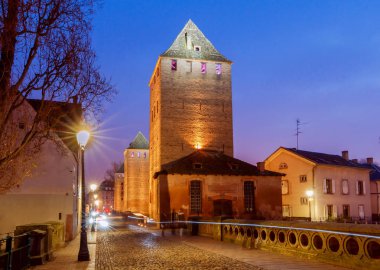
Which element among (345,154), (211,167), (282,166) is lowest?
(211,167)

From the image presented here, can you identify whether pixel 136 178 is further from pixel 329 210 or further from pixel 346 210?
pixel 329 210

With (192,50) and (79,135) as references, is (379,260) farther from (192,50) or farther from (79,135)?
(192,50)

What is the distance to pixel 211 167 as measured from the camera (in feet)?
116

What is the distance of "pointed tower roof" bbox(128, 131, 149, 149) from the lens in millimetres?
77744

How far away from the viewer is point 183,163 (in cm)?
3491

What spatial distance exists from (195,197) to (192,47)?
59.3ft

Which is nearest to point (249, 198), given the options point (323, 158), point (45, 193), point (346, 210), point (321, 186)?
point (321, 186)

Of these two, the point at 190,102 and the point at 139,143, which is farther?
the point at 139,143

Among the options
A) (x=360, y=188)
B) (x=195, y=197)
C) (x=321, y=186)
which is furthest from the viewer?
(x=360, y=188)

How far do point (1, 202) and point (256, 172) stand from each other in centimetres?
2170

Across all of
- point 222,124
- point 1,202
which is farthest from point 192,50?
point 1,202

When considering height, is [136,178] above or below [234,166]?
below

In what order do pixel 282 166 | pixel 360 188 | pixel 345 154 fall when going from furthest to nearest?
pixel 345 154 → pixel 360 188 → pixel 282 166

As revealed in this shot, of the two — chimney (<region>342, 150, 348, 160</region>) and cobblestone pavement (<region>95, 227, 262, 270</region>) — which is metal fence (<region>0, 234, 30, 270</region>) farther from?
chimney (<region>342, 150, 348, 160</region>)
